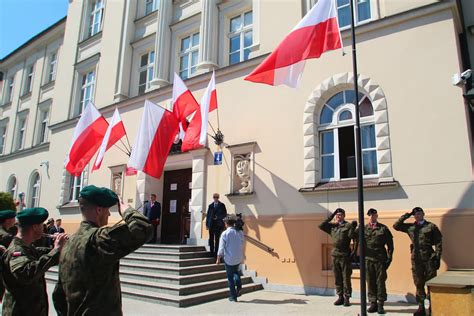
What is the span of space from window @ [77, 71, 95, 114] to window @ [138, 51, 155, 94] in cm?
309

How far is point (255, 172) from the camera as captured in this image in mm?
10594

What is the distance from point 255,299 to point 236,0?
31.6ft

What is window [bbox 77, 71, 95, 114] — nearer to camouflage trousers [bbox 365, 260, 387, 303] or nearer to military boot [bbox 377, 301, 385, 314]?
camouflage trousers [bbox 365, 260, 387, 303]

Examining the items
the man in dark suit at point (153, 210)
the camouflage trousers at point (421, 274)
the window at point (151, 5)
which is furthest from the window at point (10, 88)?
the camouflage trousers at point (421, 274)

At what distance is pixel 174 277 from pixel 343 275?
3.66 m

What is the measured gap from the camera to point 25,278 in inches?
120

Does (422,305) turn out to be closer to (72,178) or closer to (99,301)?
(99,301)

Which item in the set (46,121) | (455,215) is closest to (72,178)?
(46,121)

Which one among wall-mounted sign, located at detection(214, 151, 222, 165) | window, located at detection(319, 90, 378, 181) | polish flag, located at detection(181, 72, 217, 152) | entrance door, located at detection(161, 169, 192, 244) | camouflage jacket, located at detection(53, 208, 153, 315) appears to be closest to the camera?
camouflage jacket, located at detection(53, 208, 153, 315)

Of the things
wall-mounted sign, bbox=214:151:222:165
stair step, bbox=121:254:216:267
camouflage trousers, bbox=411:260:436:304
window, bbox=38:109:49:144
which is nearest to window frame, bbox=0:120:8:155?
window, bbox=38:109:49:144

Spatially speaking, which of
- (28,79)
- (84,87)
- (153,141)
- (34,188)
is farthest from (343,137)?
(28,79)

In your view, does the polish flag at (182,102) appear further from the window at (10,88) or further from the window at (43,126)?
the window at (10,88)

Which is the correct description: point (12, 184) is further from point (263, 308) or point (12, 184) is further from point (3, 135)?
point (263, 308)

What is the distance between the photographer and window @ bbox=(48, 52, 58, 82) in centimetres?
2122
